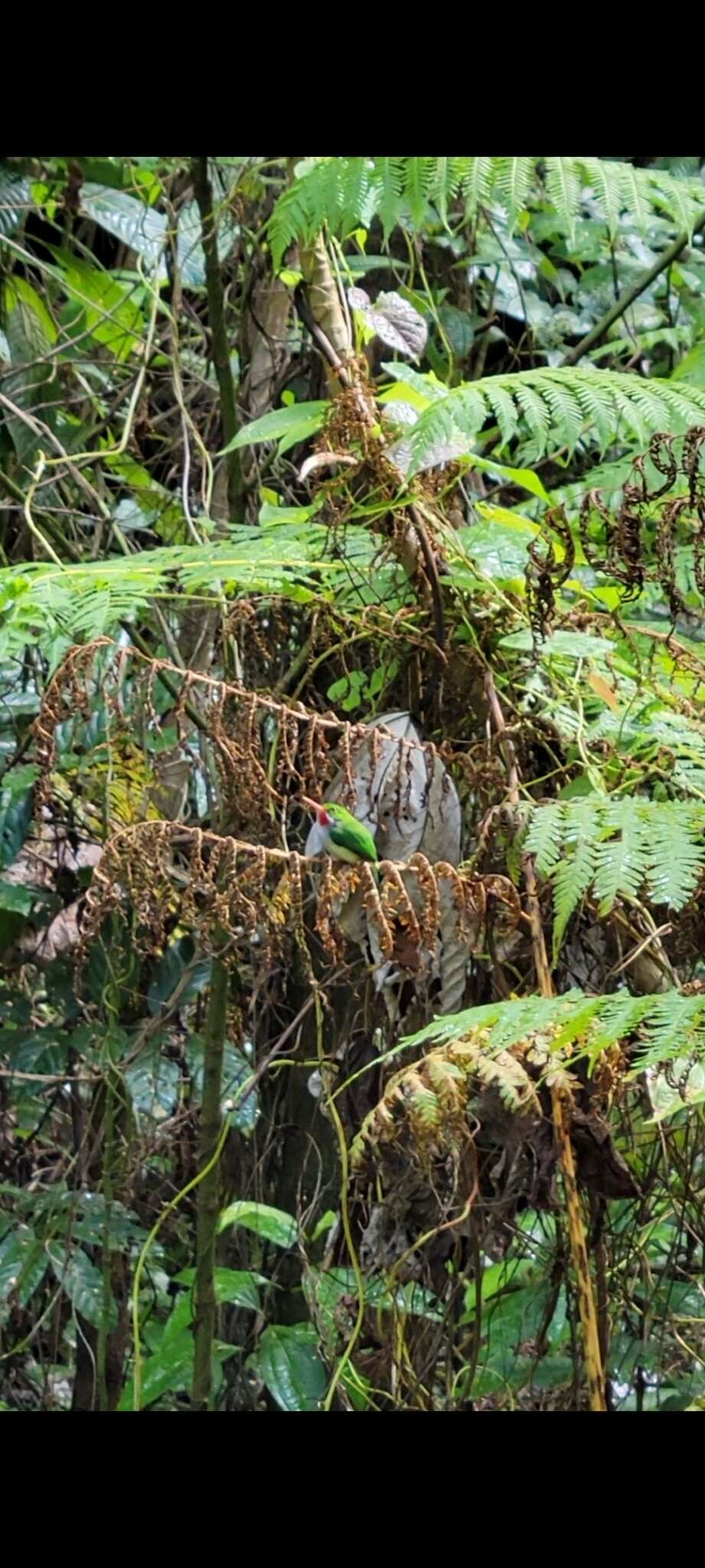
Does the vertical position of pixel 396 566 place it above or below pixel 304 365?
below

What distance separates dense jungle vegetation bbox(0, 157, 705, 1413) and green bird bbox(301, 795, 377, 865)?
2cm

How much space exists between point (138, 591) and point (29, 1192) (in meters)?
1.09

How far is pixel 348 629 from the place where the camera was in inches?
64.1

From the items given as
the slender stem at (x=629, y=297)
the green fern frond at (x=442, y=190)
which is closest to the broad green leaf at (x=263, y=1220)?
the green fern frond at (x=442, y=190)

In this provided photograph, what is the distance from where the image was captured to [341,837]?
→ 4.41ft

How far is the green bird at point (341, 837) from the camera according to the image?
4.39 ft

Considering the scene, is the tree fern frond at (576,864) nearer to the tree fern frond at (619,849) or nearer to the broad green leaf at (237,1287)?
the tree fern frond at (619,849)

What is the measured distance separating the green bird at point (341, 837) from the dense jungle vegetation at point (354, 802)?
0.05 ft

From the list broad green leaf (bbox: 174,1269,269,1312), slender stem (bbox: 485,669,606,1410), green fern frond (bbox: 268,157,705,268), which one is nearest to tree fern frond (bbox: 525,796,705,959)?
slender stem (bbox: 485,669,606,1410)

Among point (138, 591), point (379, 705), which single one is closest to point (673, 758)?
point (379, 705)

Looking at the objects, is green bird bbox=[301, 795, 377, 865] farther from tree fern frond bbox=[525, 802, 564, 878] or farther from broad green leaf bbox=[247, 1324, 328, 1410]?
broad green leaf bbox=[247, 1324, 328, 1410]

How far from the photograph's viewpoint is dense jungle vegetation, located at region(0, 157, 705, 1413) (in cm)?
131
